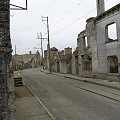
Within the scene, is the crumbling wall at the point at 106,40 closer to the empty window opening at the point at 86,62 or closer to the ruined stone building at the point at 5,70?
the empty window opening at the point at 86,62

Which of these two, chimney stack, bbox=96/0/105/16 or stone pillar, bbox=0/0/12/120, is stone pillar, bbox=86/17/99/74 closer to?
chimney stack, bbox=96/0/105/16

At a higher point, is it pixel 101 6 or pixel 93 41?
pixel 101 6

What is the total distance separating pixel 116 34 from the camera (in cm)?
2302

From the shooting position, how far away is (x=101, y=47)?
2627 centimetres

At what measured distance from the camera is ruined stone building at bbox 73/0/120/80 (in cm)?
2313

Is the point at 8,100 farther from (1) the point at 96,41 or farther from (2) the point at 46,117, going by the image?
(1) the point at 96,41

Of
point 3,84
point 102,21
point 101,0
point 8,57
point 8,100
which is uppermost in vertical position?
point 101,0

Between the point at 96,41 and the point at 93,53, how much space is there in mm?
1535

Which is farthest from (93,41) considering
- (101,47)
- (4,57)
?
(4,57)

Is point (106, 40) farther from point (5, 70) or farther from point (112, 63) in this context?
point (5, 70)

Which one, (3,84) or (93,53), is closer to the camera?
(3,84)

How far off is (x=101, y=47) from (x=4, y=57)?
22.3 metres

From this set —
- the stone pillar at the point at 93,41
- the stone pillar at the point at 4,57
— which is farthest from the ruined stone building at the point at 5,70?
the stone pillar at the point at 93,41

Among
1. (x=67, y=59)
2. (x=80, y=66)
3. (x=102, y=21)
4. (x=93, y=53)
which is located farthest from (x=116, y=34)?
(x=67, y=59)
